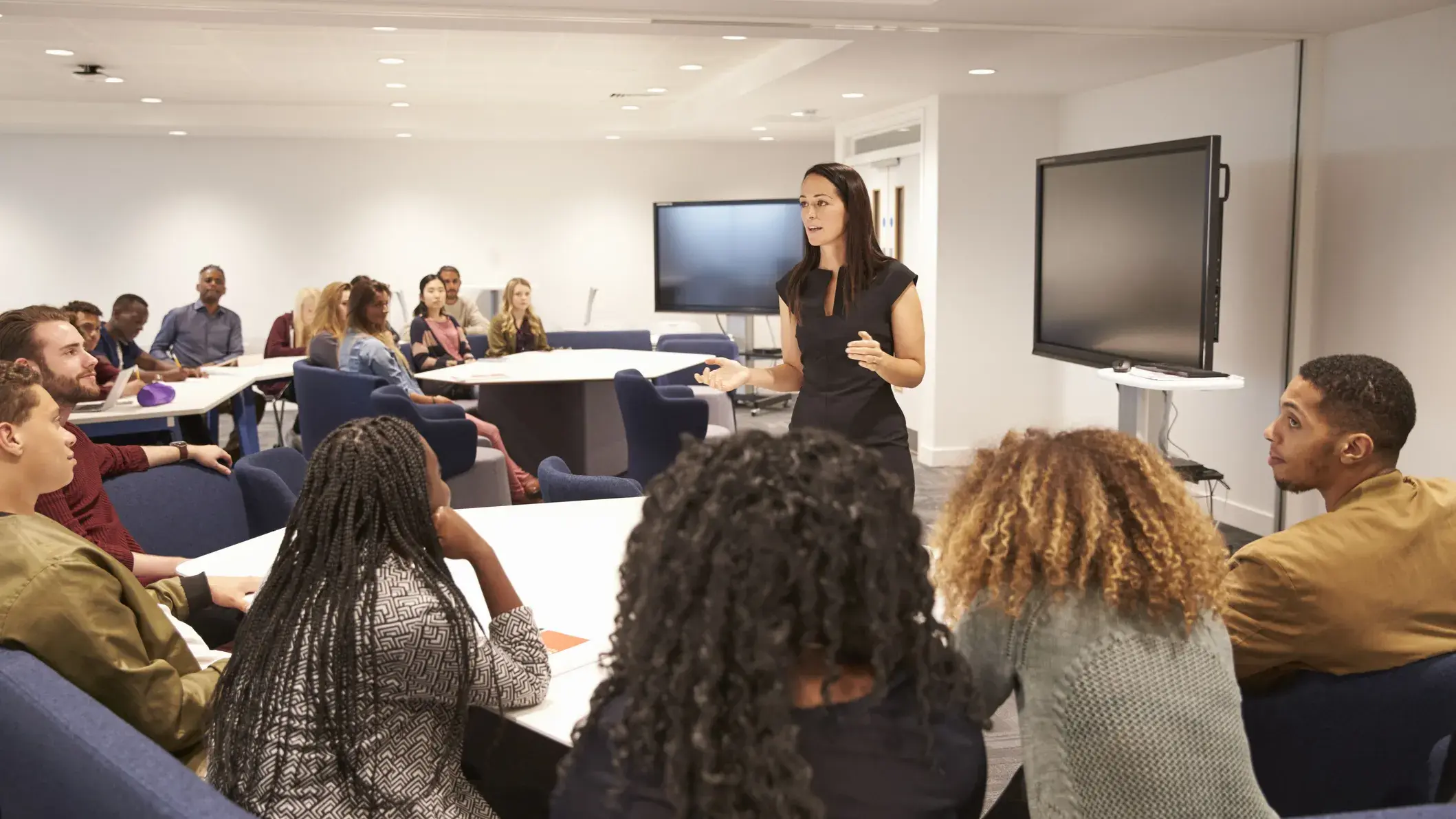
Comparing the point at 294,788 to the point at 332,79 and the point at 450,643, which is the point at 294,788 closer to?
the point at 450,643

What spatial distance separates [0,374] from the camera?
2.13 m

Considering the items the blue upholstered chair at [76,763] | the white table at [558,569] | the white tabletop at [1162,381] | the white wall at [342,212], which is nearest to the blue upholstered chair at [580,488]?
the white table at [558,569]

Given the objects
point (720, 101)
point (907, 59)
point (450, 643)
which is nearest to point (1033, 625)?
point (450, 643)

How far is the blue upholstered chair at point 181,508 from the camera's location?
9.86ft

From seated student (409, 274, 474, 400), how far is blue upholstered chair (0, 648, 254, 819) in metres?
6.11

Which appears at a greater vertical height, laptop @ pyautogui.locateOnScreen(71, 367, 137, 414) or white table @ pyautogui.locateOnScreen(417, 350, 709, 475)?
laptop @ pyautogui.locateOnScreen(71, 367, 137, 414)

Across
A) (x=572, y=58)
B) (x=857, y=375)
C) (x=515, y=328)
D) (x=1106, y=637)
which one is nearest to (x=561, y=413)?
(x=515, y=328)

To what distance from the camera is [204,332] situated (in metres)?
8.98

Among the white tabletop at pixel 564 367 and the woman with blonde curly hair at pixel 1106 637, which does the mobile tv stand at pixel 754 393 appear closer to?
the white tabletop at pixel 564 367

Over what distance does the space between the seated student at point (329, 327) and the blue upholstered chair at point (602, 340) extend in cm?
189

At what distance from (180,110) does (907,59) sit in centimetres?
774

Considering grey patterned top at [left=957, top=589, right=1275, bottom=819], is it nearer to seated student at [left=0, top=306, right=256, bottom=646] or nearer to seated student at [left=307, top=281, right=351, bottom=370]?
seated student at [left=0, top=306, right=256, bottom=646]

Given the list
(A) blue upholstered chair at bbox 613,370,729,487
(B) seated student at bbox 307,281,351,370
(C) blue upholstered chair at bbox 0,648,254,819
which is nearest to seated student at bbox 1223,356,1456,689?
(C) blue upholstered chair at bbox 0,648,254,819

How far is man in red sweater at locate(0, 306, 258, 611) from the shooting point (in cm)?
260
